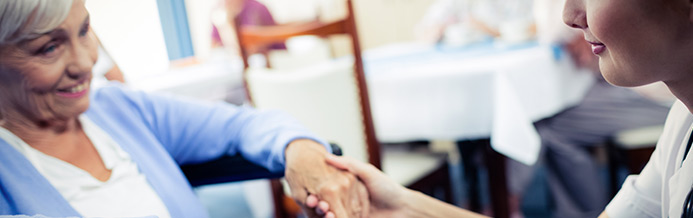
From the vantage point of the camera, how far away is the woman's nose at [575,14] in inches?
24.3

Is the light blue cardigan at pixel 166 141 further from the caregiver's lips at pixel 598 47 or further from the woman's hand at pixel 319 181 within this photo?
the caregiver's lips at pixel 598 47

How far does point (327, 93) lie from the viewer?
151cm

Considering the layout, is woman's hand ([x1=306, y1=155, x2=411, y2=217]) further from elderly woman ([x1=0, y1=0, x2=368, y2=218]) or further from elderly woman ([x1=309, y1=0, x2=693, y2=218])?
elderly woman ([x1=309, y1=0, x2=693, y2=218])

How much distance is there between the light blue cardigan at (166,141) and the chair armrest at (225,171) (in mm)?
12

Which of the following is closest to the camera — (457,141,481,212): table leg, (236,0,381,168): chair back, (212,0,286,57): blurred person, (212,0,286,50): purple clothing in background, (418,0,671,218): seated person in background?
(236,0,381,168): chair back

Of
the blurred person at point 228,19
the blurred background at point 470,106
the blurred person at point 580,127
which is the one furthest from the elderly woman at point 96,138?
the blurred person at point 228,19

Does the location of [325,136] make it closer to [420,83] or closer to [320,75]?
[320,75]

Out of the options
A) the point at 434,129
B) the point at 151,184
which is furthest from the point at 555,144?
the point at 151,184

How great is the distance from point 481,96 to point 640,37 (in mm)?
1125

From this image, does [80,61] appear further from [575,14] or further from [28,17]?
[575,14]

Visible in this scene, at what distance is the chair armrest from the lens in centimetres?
96

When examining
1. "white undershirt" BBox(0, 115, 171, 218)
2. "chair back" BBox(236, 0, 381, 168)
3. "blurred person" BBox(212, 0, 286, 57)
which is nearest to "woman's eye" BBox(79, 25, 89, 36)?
"white undershirt" BBox(0, 115, 171, 218)

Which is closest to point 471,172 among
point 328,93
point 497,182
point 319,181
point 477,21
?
point 497,182

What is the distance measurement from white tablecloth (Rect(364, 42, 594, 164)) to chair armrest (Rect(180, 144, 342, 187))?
2.67ft
